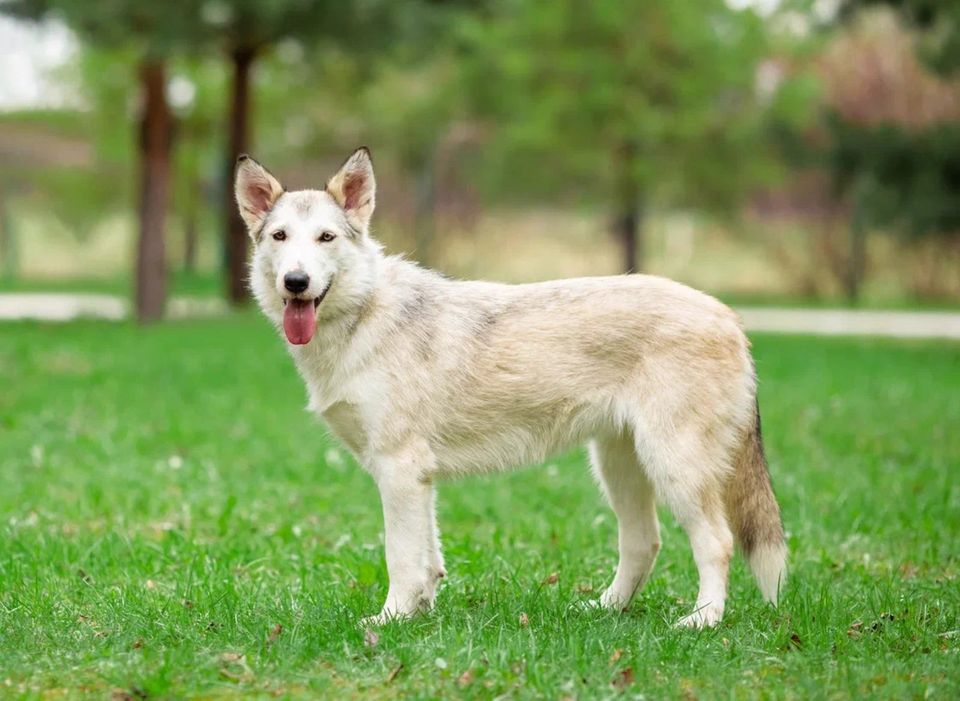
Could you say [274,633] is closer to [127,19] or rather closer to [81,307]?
[127,19]

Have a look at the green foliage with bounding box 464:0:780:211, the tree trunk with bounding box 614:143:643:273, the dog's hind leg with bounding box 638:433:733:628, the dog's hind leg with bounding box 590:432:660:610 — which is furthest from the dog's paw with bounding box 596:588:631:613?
the tree trunk with bounding box 614:143:643:273

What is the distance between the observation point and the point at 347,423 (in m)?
5.18

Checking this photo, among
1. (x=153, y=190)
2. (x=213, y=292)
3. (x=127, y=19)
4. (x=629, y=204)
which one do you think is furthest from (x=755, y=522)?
(x=213, y=292)

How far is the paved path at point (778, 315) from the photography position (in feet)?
66.5

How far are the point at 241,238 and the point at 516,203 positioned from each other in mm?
9244

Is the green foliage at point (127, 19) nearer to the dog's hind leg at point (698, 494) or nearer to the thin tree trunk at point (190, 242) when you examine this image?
the dog's hind leg at point (698, 494)

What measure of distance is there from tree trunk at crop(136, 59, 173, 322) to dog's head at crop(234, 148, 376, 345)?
44.7 ft

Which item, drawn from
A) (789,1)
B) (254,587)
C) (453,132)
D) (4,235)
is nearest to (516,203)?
(453,132)

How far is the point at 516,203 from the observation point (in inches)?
1166

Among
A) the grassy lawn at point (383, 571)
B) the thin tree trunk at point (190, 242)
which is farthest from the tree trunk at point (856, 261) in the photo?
the thin tree trunk at point (190, 242)

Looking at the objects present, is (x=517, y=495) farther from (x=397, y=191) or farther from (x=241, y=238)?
(x=397, y=191)

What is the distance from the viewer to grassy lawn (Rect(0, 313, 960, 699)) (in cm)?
427

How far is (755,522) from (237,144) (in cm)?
1750

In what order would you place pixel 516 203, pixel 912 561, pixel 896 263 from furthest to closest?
pixel 516 203 → pixel 896 263 → pixel 912 561
